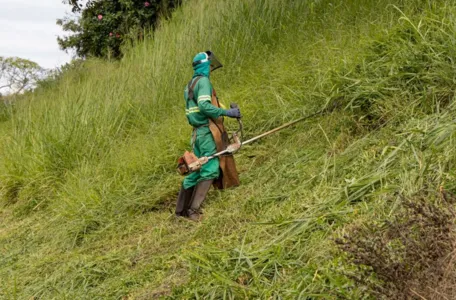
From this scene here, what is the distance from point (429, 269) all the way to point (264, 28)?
5.95m

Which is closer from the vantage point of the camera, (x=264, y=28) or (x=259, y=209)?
(x=259, y=209)

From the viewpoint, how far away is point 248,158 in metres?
6.30

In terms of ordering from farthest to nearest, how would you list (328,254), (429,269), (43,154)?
(43,154) → (328,254) → (429,269)

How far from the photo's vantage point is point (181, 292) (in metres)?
3.71

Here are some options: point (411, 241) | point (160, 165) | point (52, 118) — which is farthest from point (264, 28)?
point (411, 241)

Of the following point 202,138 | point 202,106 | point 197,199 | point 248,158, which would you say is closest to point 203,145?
point 202,138

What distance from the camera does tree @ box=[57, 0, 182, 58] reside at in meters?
12.1

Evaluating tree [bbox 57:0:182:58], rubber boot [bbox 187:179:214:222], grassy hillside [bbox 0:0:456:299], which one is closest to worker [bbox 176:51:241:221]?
rubber boot [bbox 187:179:214:222]

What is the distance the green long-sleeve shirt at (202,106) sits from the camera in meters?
5.30

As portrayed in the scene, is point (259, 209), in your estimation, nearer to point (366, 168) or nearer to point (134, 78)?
point (366, 168)

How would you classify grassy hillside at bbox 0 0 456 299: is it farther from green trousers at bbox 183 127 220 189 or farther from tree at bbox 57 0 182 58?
tree at bbox 57 0 182 58

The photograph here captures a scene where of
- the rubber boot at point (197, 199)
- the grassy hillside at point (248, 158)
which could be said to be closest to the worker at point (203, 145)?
the rubber boot at point (197, 199)

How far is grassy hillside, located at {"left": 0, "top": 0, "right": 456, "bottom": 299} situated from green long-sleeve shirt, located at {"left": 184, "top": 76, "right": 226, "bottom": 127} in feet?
2.50

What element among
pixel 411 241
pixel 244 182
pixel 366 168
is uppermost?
pixel 411 241
